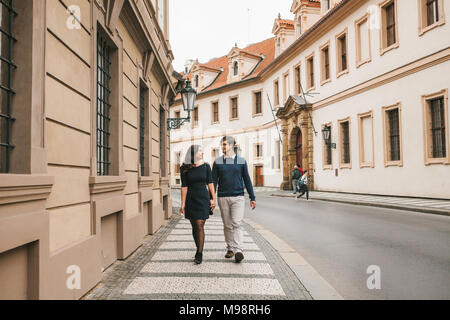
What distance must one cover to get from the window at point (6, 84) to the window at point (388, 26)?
17.7m

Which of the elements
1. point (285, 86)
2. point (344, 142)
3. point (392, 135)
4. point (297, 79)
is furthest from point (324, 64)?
point (392, 135)

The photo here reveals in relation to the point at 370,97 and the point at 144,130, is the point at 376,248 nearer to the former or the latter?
the point at 144,130

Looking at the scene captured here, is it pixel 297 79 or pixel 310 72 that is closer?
pixel 310 72

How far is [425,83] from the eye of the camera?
52.7ft

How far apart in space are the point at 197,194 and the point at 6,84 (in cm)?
335

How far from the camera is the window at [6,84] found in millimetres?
3268

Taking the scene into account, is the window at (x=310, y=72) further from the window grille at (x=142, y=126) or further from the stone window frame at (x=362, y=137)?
the window grille at (x=142, y=126)

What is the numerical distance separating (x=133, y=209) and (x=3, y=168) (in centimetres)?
411

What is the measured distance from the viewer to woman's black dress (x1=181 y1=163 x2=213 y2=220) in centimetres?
615

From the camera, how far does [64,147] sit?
412cm

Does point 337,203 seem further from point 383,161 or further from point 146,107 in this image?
point 146,107

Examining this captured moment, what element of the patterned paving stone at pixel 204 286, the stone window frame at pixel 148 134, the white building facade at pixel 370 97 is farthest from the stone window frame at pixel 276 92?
the patterned paving stone at pixel 204 286

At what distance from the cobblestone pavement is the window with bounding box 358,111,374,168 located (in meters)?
13.6

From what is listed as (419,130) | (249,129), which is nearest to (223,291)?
(419,130)
